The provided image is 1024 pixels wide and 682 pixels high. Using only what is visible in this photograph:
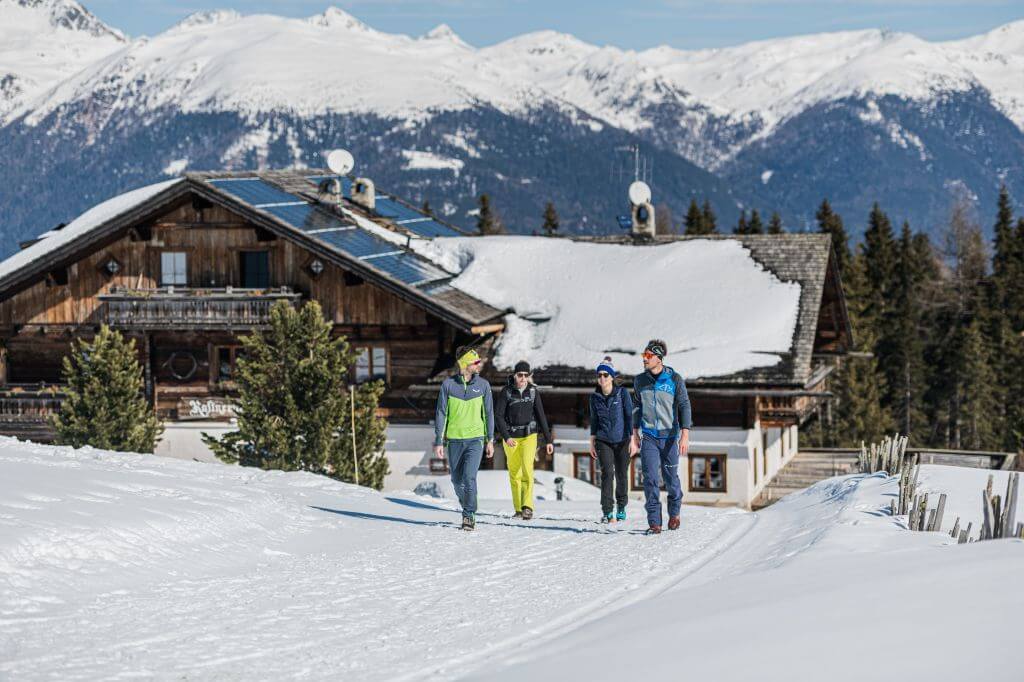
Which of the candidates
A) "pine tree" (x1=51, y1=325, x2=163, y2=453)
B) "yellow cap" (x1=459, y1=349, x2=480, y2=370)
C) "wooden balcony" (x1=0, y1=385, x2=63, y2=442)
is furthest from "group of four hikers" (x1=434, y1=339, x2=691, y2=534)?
"wooden balcony" (x1=0, y1=385, x2=63, y2=442)

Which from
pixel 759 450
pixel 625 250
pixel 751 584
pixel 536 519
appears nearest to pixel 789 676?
pixel 751 584

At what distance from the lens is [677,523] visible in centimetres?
1502

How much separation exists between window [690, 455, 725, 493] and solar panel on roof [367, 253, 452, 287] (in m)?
7.89

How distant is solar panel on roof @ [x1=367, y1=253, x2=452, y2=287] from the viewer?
114ft

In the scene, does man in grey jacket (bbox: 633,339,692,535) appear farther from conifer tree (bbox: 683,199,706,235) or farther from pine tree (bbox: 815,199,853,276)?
conifer tree (bbox: 683,199,706,235)

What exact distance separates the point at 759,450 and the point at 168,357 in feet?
50.3

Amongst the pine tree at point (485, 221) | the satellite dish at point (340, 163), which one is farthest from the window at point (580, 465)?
the pine tree at point (485, 221)

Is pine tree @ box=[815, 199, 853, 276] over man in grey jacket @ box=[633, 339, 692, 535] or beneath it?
over

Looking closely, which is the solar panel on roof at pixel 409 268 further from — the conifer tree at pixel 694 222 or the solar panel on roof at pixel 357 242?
the conifer tree at pixel 694 222

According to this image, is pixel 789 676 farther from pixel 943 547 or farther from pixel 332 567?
pixel 332 567

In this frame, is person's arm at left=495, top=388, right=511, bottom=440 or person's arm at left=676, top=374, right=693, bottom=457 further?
person's arm at left=495, top=388, right=511, bottom=440

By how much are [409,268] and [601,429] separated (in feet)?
68.2

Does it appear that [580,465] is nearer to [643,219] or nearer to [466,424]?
[643,219]

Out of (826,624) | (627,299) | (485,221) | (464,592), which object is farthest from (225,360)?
(485,221)
